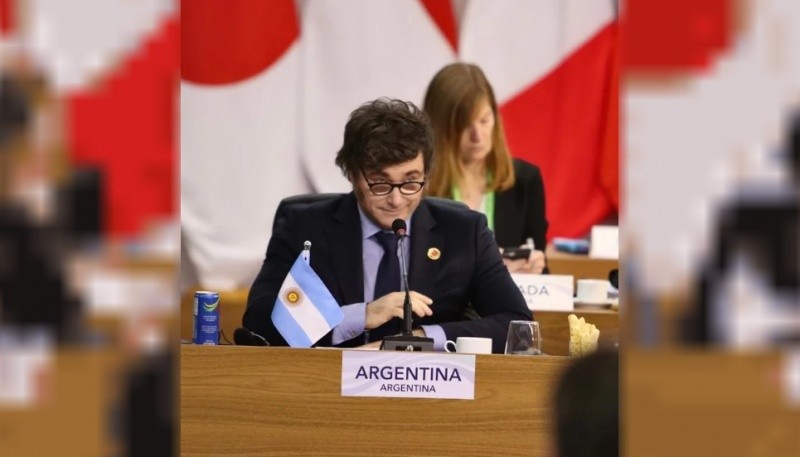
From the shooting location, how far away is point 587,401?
0.72 meters

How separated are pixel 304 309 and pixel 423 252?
1.02 ft

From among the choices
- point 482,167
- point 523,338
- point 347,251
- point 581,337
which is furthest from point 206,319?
point 482,167

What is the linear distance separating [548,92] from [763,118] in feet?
16.0

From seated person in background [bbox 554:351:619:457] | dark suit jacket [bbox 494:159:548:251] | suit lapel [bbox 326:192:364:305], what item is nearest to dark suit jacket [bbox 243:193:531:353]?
suit lapel [bbox 326:192:364:305]

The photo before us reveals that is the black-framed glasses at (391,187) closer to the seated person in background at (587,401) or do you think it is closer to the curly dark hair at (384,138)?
the curly dark hair at (384,138)

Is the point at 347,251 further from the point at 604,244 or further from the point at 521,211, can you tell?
the point at 604,244

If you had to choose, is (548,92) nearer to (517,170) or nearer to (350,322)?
(517,170)

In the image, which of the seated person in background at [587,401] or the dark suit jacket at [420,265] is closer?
the seated person in background at [587,401]

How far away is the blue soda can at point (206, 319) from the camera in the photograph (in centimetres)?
275

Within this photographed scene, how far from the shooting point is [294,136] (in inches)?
218

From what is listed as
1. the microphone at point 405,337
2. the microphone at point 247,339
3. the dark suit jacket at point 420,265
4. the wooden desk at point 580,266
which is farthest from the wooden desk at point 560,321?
the microphone at point 247,339

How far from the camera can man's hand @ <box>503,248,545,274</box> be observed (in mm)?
4195

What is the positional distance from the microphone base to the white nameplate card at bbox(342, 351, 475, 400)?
18 cm

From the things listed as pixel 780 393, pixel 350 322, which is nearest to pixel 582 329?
pixel 350 322
